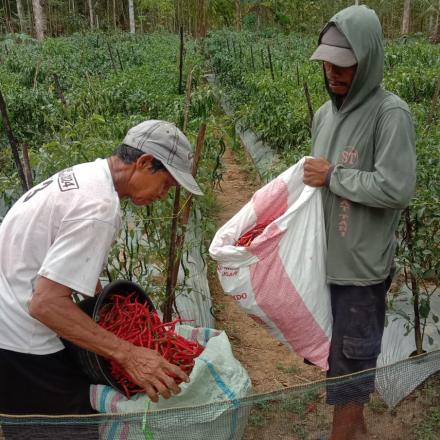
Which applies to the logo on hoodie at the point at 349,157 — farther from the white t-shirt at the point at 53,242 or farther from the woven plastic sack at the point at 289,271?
the white t-shirt at the point at 53,242

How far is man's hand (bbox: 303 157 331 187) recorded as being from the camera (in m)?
2.00

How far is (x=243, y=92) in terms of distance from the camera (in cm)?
923

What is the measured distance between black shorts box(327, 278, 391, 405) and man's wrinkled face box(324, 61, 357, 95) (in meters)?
0.67

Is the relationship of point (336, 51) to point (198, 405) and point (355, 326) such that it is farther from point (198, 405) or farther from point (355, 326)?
point (198, 405)

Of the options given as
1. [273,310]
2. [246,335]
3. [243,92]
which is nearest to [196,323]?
[246,335]

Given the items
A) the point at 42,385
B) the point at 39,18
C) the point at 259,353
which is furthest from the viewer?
the point at 39,18

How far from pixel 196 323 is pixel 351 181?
172cm

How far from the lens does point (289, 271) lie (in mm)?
2072

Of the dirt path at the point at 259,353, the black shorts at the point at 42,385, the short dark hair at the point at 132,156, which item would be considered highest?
the short dark hair at the point at 132,156

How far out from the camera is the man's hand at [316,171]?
2000mm

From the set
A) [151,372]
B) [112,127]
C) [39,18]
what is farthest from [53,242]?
[39,18]

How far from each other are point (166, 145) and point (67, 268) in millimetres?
433

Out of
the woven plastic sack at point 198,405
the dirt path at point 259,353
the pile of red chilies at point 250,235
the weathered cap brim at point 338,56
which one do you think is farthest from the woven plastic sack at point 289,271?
the dirt path at point 259,353

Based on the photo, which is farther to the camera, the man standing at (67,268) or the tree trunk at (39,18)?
the tree trunk at (39,18)
